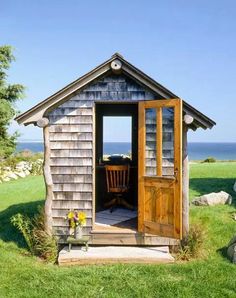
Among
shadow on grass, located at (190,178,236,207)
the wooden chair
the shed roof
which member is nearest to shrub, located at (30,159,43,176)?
shadow on grass, located at (190,178,236,207)

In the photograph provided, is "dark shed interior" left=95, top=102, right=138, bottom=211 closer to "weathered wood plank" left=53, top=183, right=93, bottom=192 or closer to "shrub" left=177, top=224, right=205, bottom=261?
"weathered wood plank" left=53, top=183, right=93, bottom=192

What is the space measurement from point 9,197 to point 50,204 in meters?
6.74

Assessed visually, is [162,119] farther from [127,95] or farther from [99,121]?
[99,121]

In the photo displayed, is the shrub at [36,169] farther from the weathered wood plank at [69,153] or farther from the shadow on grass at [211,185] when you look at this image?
the weathered wood plank at [69,153]

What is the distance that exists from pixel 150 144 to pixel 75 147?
4.94 ft

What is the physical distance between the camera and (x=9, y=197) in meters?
13.5

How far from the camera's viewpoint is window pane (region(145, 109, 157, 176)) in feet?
23.2

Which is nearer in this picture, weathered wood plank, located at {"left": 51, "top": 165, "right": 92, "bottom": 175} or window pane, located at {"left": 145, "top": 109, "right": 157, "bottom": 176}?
window pane, located at {"left": 145, "top": 109, "right": 157, "bottom": 176}

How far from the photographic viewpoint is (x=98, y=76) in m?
7.15

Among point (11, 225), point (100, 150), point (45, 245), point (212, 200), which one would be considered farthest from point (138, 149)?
point (212, 200)

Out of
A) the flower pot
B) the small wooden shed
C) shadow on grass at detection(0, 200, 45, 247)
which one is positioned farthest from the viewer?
shadow on grass at detection(0, 200, 45, 247)

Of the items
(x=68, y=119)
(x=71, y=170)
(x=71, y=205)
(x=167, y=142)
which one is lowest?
(x=71, y=205)

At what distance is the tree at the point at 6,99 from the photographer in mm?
18812

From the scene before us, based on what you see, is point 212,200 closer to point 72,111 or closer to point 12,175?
point 72,111
